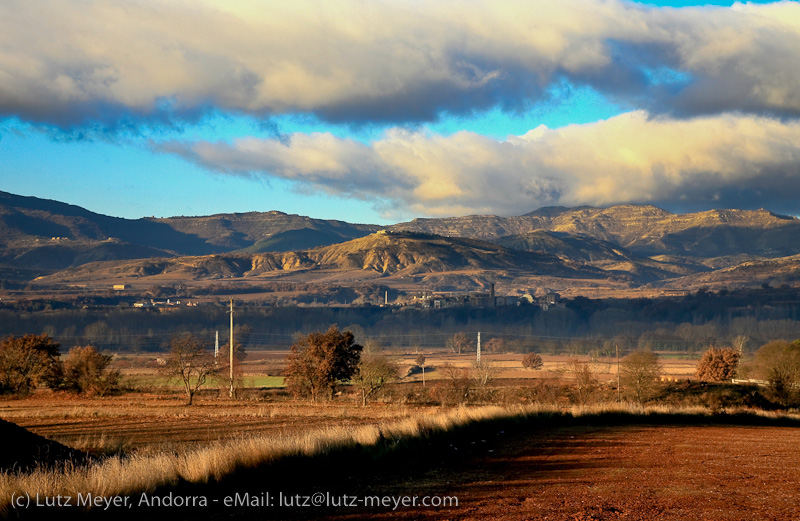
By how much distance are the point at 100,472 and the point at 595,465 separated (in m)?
11.9

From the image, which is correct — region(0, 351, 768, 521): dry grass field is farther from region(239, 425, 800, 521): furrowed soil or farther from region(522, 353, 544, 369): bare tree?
region(522, 353, 544, 369): bare tree

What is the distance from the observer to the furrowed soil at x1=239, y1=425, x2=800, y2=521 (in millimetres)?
13555

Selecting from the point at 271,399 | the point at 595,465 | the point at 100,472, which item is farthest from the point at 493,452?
the point at 271,399

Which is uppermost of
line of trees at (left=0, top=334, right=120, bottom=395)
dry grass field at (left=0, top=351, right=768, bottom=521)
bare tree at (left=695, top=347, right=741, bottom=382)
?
dry grass field at (left=0, top=351, right=768, bottom=521)

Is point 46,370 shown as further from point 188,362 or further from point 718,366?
point 718,366

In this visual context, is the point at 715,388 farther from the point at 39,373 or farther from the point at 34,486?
the point at 34,486

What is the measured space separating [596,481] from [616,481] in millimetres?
433

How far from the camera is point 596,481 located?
1680cm

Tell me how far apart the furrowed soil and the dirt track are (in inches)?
0.9

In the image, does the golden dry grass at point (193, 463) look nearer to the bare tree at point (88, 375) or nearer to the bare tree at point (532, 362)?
the bare tree at point (88, 375)

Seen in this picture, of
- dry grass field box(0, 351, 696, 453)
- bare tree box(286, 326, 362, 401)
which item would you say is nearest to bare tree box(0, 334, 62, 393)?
dry grass field box(0, 351, 696, 453)

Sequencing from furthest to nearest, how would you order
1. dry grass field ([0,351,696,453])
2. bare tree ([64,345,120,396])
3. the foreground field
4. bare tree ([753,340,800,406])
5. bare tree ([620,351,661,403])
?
bare tree ([620,351,661,403]), bare tree ([64,345,120,396]), bare tree ([753,340,800,406]), the foreground field, dry grass field ([0,351,696,453])

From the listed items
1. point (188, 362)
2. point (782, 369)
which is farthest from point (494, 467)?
point (782, 369)

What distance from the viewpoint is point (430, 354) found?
7436 inches
